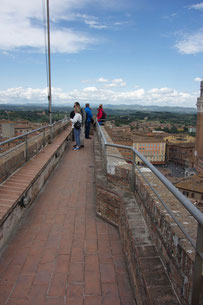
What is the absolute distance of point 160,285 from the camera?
1.90 metres

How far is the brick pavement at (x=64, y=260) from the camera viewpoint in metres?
2.42

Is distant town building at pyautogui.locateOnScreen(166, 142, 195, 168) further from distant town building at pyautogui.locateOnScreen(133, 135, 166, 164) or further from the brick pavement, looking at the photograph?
the brick pavement

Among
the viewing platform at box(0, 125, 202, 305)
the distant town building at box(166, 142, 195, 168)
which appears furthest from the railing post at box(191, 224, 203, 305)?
the distant town building at box(166, 142, 195, 168)

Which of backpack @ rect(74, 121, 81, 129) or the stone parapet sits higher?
backpack @ rect(74, 121, 81, 129)

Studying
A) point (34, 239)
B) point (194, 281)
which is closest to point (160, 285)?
point (194, 281)

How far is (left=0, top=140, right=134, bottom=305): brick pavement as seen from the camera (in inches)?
95.4

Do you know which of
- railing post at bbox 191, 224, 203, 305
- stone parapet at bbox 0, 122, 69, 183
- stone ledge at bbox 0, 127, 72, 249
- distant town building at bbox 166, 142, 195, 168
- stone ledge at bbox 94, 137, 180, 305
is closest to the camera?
railing post at bbox 191, 224, 203, 305

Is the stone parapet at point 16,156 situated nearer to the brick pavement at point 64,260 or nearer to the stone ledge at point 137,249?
the brick pavement at point 64,260

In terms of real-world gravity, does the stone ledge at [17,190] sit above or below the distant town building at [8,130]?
below

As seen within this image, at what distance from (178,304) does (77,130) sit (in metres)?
7.95

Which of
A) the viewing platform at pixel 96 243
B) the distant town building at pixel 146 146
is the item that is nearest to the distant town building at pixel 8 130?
the viewing platform at pixel 96 243

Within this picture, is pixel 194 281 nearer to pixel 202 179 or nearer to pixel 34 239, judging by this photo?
pixel 34 239

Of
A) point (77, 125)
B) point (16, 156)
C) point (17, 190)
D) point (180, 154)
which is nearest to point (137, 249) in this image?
point (17, 190)

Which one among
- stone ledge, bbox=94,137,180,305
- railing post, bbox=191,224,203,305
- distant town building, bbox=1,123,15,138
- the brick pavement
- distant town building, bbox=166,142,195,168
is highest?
distant town building, bbox=1,123,15,138
